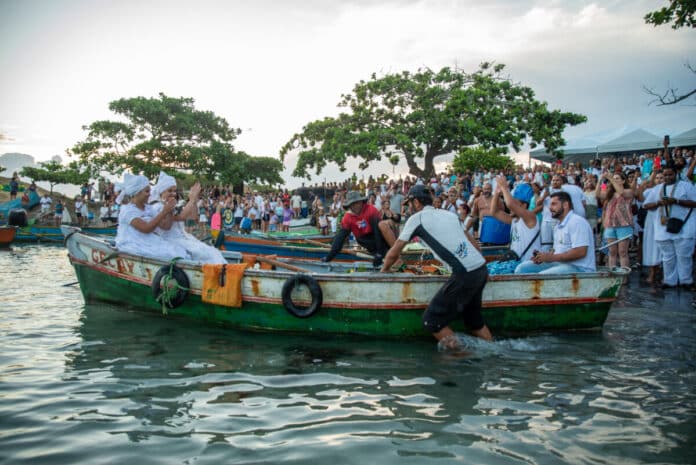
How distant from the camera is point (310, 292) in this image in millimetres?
6691

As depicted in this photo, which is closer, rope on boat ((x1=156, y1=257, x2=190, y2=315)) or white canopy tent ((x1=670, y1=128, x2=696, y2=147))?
rope on boat ((x1=156, y1=257, x2=190, y2=315))

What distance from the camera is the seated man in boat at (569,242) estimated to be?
21.4 ft

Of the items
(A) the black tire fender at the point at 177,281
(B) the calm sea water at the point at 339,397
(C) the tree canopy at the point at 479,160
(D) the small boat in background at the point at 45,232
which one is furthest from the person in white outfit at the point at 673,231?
(D) the small boat in background at the point at 45,232

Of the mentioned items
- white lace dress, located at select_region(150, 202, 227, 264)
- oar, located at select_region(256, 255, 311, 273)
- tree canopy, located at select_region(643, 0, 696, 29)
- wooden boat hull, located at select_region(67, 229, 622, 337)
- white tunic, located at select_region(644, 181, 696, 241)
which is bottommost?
wooden boat hull, located at select_region(67, 229, 622, 337)

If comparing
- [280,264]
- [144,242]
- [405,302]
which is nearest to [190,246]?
[144,242]

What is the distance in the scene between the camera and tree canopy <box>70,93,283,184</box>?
118ft

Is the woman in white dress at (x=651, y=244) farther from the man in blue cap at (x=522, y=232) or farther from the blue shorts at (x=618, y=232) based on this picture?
the man in blue cap at (x=522, y=232)

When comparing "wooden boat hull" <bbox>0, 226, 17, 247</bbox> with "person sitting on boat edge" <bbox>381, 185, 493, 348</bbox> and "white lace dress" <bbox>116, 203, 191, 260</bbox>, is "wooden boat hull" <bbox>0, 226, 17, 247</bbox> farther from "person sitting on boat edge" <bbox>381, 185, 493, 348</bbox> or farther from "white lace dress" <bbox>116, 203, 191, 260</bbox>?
"person sitting on boat edge" <bbox>381, 185, 493, 348</bbox>

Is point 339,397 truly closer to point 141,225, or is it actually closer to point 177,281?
point 177,281

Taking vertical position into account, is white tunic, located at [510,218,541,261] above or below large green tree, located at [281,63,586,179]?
below

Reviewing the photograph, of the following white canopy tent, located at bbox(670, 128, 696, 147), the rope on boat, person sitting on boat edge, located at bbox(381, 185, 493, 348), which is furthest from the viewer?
white canopy tent, located at bbox(670, 128, 696, 147)

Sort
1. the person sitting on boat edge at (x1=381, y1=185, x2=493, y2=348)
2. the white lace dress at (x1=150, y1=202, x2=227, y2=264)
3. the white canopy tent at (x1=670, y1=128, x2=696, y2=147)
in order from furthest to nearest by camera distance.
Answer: the white canopy tent at (x1=670, y1=128, x2=696, y2=147)
the white lace dress at (x1=150, y1=202, x2=227, y2=264)
the person sitting on boat edge at (x1=381, y1=185, x2=493, y2=348)

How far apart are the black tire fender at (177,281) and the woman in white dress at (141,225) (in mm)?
479

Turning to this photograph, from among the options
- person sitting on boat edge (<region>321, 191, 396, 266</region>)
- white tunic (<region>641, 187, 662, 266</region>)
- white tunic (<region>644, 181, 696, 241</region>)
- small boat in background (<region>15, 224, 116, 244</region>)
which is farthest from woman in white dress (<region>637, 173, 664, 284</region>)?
small boat in background (<region>15, 224, 116, 244</region>)
